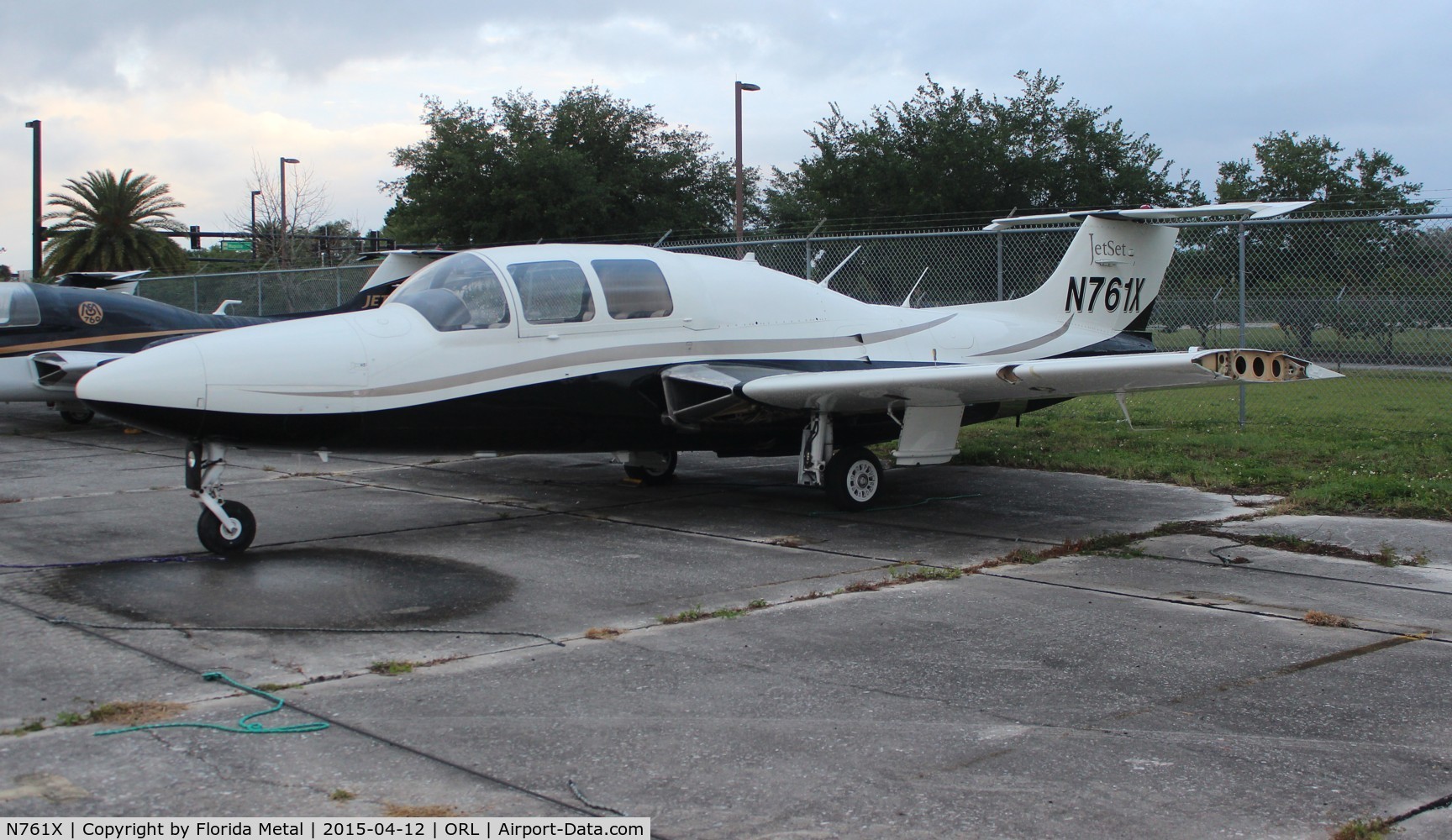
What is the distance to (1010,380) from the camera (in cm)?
775

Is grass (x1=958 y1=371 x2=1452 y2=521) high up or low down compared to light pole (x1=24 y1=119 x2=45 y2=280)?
down

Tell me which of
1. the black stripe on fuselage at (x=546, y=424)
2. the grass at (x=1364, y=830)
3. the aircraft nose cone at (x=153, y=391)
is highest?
the aircraft nose cone at (x=153, y=391)

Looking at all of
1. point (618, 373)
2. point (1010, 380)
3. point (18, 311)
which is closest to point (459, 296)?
point (618, 373)

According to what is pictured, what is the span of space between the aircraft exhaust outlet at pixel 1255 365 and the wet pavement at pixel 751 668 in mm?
1207

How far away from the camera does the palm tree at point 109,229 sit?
35281 mm

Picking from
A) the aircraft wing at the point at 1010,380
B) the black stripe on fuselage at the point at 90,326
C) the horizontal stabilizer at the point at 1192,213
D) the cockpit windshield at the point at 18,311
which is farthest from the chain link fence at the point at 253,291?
the aircraft wing at the point at 1010,380

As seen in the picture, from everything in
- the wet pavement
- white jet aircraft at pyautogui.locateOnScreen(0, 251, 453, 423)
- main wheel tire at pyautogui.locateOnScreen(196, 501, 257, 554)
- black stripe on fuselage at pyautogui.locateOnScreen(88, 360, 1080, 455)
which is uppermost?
white jet aircraft at pyautogui.locateOnScreen(0, 251, 453, 423)

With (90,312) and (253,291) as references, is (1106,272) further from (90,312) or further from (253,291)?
(253,291)

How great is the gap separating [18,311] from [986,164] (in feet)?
102

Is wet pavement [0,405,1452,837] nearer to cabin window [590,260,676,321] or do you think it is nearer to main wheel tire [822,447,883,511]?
main wheel tire [822,447,883,511]

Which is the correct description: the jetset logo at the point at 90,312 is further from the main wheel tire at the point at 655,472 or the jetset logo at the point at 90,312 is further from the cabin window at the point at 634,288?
the cabin window at the point at 634,288

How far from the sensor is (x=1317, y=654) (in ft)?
17.2

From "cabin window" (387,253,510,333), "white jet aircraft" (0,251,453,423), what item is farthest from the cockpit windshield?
"cabin window" (387,253,510,333)

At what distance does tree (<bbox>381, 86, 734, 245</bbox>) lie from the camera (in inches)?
1528
